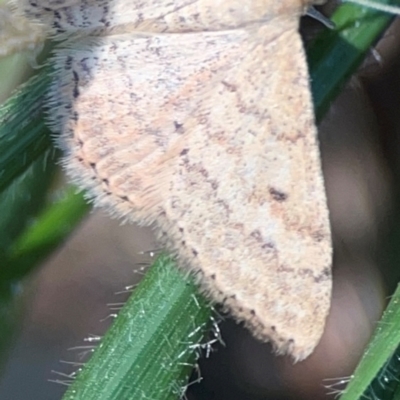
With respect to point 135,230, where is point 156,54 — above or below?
above

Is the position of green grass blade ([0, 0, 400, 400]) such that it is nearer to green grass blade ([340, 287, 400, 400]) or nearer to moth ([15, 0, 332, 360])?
moth ([15, 0, 332, 360])

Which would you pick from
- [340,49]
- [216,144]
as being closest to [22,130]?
[216,144]

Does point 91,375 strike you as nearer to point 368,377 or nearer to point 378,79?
point 368,377

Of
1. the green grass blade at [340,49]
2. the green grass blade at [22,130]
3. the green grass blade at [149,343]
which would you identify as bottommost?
the green grass blade at [149,343]

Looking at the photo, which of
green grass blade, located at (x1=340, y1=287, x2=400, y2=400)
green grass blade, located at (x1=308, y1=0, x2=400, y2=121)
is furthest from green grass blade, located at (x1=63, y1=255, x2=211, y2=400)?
green grass blade, located at (x1=308, y1=0, x2=400, y2=121)

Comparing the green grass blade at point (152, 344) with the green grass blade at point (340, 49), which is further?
the green grass blade at point (340, 49)

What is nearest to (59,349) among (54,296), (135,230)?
(54,296)

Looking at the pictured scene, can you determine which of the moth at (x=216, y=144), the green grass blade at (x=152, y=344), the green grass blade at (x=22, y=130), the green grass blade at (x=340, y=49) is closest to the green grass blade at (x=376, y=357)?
the moth at (x=216, y=144)

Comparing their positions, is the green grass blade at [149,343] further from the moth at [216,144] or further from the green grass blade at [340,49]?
the green grass blade at [340,49]
